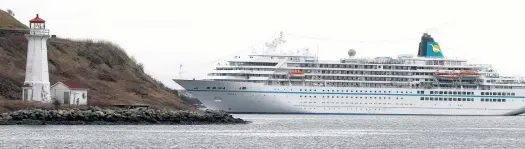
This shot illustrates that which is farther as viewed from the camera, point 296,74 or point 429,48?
point 429,48

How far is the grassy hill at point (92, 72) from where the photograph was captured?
207 feet

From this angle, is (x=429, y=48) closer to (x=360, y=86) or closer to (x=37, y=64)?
(x=360, y=86)

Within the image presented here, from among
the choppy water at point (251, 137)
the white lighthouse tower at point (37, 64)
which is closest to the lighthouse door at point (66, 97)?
the white lighthouse tower at point (37, 64)

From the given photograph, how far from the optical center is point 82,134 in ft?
158

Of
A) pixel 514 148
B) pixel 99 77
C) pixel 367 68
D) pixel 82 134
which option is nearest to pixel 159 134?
pixel 82 134

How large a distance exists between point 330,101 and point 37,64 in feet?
108

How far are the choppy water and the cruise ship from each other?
21637 mm

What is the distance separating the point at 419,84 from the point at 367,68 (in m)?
4.38

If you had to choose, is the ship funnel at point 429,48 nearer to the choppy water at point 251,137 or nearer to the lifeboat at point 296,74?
the lifeboat at point 296,74

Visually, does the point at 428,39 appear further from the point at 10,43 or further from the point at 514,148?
the point at 514,148

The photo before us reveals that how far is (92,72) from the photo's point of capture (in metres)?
72.1

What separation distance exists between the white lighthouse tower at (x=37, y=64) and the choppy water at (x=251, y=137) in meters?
5.50

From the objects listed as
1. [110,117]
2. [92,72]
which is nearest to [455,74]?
[92,72]

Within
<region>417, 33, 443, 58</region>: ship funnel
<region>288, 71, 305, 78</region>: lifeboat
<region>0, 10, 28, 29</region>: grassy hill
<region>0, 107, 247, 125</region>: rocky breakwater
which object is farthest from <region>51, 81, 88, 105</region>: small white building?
<region>417, 33, 443, 58</region>: ship funnel
